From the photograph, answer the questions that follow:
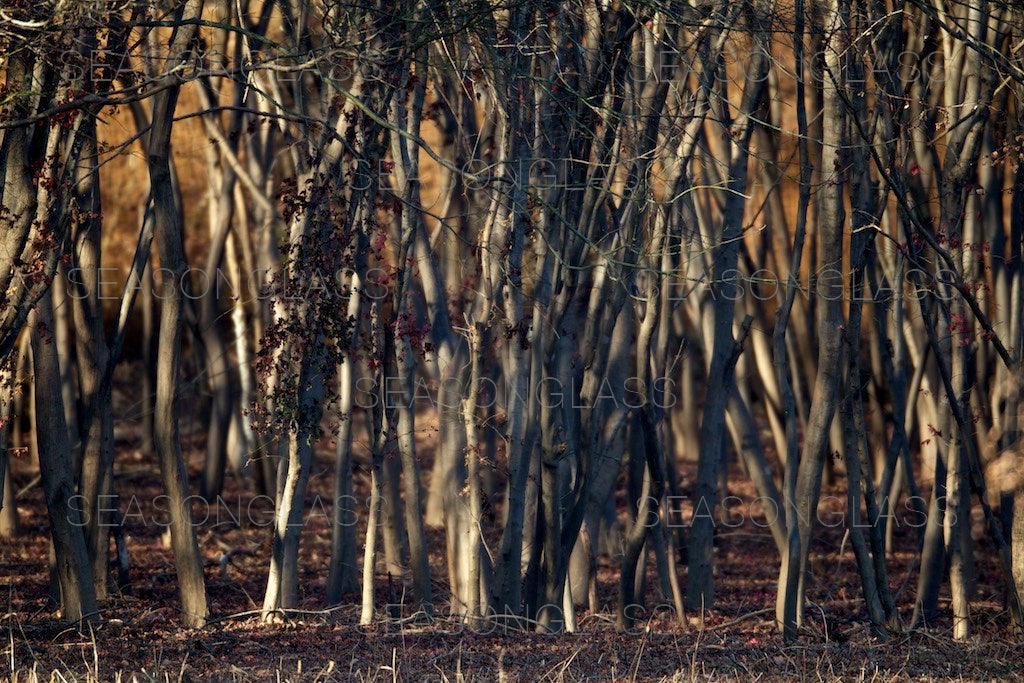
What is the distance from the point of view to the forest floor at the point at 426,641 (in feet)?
20.7

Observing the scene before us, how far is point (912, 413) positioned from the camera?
48.7 ft

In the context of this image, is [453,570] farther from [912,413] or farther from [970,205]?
[912,413]

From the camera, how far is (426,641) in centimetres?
722

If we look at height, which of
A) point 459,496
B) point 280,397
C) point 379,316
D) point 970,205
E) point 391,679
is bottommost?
point 391,679

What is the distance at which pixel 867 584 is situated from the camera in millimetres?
8055

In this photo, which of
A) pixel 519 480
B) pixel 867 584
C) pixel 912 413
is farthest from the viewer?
pixel 912 413

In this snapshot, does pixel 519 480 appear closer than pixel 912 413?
Yes

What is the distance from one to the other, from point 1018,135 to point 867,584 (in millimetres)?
3505

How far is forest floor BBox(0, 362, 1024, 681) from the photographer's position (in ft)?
20.7

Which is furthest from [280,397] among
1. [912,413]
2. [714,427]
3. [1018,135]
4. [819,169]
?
[912,413]

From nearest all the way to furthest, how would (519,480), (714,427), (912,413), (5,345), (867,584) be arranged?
(5,345)
(519,480)
(867,584)
(714,427)
(912,413)

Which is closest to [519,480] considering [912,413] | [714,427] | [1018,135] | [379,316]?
[379,316]

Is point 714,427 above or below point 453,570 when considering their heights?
above

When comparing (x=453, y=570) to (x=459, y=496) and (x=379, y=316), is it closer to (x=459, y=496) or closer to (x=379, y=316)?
(x=459, y=496)
